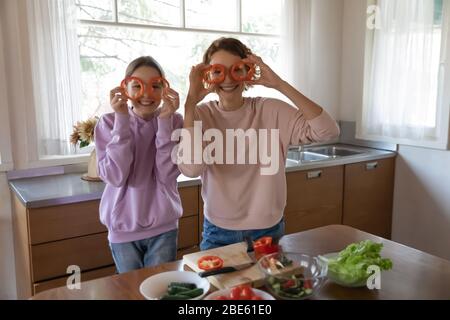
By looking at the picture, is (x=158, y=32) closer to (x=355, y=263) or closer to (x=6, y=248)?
(x=6, y=248)

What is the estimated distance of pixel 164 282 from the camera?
1020 mm

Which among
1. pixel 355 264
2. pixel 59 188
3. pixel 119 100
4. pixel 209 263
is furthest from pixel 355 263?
pixel 59 188

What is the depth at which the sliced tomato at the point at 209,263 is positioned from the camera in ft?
3.55

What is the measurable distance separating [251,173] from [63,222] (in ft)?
3.13

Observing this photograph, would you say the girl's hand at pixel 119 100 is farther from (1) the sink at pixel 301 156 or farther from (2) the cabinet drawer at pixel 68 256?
(1) the sink at pixel 301 156

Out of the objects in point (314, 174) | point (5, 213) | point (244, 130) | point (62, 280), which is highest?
point (244, 130)

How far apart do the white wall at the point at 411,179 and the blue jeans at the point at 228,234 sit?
181 centimetres

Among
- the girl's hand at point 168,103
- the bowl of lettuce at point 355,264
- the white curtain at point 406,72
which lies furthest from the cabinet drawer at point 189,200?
the white curtain at point 406,72

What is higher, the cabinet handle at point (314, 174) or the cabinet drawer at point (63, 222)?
the cabinet handle at point (314, 174)

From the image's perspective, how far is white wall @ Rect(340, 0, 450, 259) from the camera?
9.21ft

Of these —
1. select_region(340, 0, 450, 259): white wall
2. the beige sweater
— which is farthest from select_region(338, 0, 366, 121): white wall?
the beige sweater

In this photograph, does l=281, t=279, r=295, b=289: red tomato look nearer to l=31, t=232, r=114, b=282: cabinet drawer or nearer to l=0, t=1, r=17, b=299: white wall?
l=31, t=232, r=114, b=282: cabinet drawer
